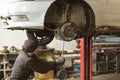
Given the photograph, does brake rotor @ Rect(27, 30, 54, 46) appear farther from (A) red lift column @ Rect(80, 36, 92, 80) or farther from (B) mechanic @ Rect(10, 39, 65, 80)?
(A) red lift column @ Rect(80, 36, 92, 80)

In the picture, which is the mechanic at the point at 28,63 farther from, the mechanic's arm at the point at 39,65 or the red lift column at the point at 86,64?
the red lift column at the point at 86,64

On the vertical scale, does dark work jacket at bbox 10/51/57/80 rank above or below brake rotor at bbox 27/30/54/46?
below

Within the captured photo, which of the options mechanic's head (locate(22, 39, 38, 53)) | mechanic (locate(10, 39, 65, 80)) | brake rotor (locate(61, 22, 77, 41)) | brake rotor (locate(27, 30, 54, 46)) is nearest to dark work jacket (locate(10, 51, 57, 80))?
mechanic (locate(10, 39, 65, 80))

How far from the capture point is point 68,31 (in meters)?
3.67

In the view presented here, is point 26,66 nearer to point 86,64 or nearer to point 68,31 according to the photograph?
point 68,31

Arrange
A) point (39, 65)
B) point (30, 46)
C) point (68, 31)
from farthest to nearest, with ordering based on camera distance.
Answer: point (39, 65) < point (30, 46) < point (68, 31)

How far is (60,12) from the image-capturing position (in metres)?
3.84

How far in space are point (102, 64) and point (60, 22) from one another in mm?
4713

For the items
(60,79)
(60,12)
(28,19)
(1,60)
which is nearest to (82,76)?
(60,12)

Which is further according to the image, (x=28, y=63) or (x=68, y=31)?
(x=28, y=63)

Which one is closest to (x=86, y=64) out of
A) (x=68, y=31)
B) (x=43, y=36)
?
(x=43, y=36)

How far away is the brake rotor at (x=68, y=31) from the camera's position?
3.63 m

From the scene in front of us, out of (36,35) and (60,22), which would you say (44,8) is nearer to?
(60,22)

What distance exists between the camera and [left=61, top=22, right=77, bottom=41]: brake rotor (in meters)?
3.63
